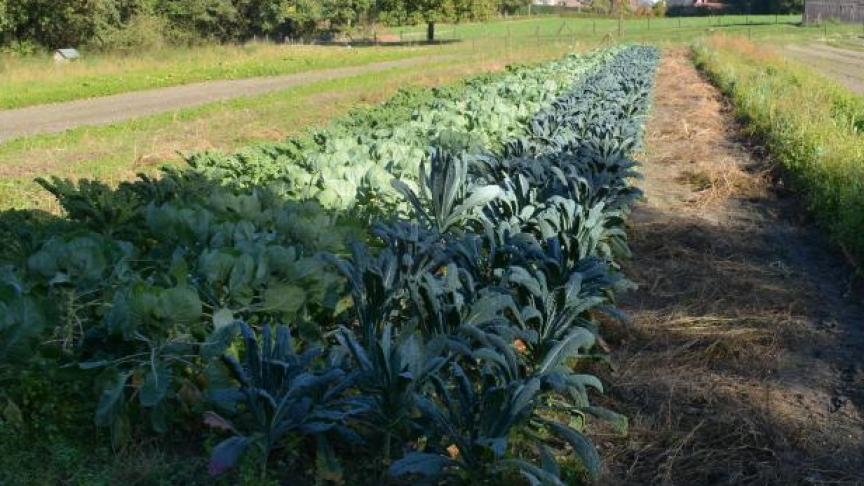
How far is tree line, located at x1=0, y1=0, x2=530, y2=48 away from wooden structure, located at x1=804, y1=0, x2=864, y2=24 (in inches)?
1333

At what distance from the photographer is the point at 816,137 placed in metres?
11.0

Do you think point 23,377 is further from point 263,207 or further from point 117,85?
point 117,85

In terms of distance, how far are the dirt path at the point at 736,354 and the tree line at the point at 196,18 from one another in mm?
34404

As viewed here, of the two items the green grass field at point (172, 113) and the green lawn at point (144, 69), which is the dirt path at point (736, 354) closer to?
the green grass field at point (172, 113)

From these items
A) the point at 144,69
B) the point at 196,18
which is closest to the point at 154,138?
the point at 144,69

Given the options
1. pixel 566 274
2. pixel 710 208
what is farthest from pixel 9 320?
pixel 710 208

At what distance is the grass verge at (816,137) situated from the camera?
24.9ft

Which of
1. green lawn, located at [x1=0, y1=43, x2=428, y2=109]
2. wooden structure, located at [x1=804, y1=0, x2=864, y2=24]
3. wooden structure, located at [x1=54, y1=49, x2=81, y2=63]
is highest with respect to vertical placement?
wooden structure, located at [x1=804, y1=0, x2=864, y2=24]

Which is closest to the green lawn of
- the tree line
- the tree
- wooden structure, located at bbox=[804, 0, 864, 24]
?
the tree line

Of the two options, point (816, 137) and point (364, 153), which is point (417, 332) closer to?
point (364, 153)

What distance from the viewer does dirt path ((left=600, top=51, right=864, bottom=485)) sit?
149 inches

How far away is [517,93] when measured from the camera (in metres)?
14.9

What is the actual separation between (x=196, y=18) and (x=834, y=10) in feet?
195

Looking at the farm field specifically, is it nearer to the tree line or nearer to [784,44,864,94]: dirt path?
[784,44,864,94]: dirt path
